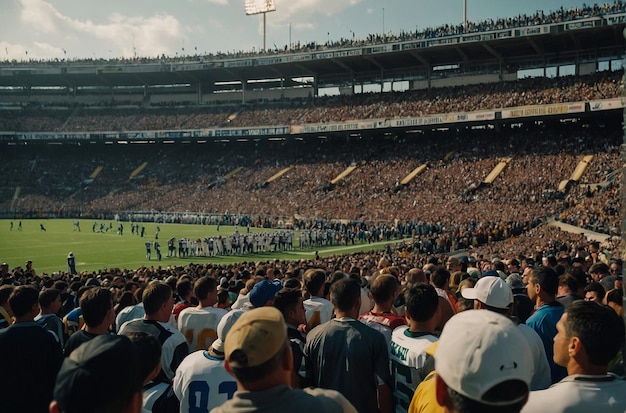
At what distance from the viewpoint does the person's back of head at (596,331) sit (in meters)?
2.77

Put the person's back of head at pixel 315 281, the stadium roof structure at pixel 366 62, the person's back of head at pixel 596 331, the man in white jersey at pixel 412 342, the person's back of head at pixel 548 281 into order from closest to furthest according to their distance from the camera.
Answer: the person's back of head at pixel 596 331, the man in white jersey at pixel 412 342, the person's back of head at pixel 548 281, the person's back of head at pixel 315 281, the stadium roof structure at pixel 366 62

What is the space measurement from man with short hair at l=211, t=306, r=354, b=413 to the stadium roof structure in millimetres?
44826

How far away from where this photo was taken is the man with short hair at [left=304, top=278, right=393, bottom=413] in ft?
12.3

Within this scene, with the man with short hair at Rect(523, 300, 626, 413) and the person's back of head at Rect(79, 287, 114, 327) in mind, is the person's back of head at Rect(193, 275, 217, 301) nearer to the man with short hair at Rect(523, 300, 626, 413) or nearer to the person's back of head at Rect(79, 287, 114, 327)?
the person's back of head at Rect(79, 287, 114, 327)

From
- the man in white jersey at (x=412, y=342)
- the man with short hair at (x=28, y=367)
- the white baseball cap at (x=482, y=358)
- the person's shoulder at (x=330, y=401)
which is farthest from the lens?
the man with short hair at (x=28, y=367)

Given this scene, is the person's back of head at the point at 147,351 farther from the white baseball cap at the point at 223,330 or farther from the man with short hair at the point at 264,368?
the man with short hair at the point at 264,368

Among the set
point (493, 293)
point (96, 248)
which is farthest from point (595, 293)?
point (96, 248)

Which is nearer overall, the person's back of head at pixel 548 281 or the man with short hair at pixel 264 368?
the man with short hair at pixel 264 368

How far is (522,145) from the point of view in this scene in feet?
140

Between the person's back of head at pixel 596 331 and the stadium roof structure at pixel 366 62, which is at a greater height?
the stadium roof structure at pixel 366 62

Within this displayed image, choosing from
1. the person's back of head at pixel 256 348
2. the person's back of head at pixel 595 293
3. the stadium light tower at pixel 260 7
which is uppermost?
the stadium light tower at pixel 260 7

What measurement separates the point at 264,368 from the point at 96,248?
3015 centimetres

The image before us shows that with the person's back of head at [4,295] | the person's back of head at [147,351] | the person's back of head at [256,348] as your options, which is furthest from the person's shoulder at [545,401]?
the person's back of head at [4,295]

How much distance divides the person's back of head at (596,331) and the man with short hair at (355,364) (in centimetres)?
131
